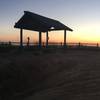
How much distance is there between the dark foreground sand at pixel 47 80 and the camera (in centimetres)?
1058

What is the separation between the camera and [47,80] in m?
14.9

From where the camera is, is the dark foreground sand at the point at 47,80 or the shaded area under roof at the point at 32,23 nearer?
the dark foreground sand at the point at 47,80

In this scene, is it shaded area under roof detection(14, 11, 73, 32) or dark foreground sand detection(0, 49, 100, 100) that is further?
shaded area under roof detection(14, 11, 73, 32)

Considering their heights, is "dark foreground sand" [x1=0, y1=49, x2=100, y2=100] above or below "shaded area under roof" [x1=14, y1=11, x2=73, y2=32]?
below

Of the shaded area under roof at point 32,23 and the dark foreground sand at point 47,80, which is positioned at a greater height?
the shaded area under roof at point 32,23

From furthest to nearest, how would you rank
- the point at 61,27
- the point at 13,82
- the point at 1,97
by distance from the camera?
the point at 61,27 < the point at 13,82 < the point at 1,97

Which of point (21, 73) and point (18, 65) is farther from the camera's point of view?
point (18, 65)

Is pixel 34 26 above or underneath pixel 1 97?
above

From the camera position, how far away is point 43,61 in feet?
63.5

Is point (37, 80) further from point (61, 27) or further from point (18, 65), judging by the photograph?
point (61, 27)

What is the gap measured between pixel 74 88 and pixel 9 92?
4686 mm

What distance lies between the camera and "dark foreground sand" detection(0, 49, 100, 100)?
1058 cm

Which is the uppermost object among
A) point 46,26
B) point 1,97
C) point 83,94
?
point 46,26

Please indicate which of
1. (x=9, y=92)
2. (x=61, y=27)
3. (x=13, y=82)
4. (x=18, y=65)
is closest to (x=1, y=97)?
(x=9, y=92)
